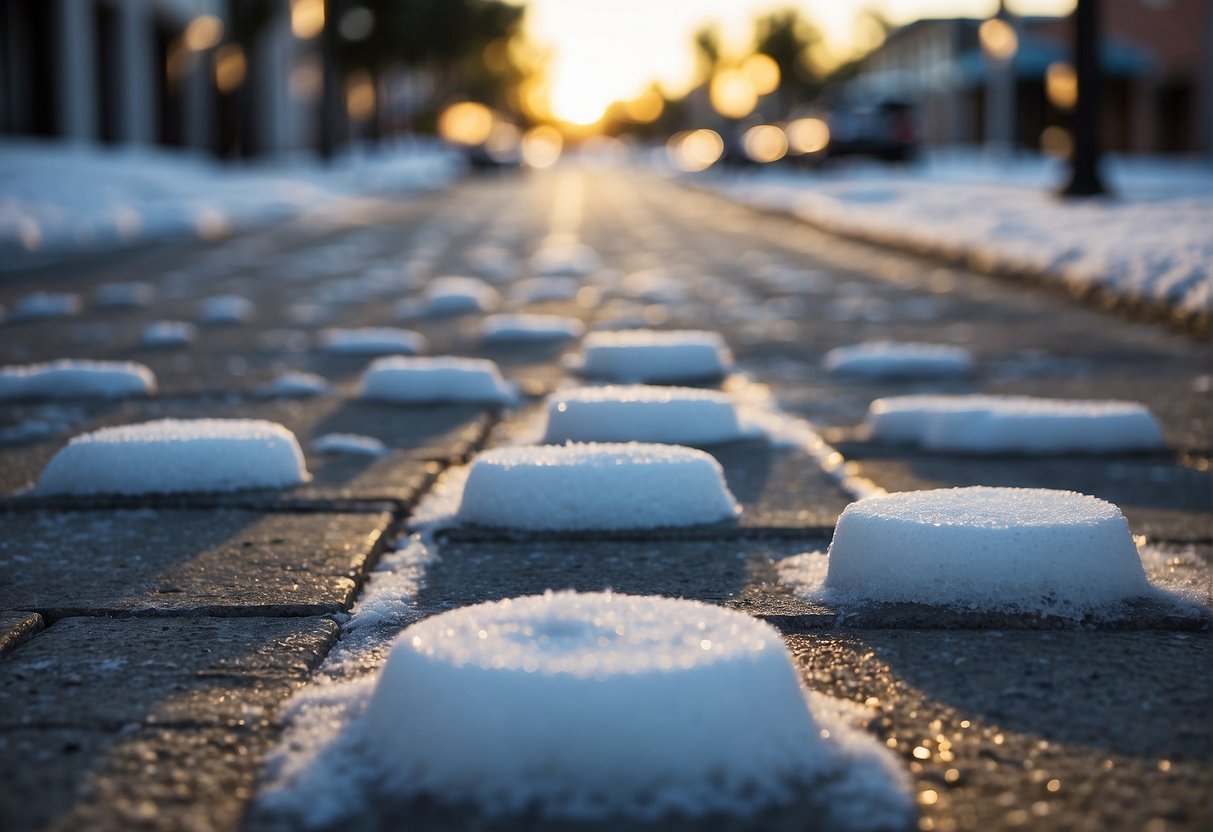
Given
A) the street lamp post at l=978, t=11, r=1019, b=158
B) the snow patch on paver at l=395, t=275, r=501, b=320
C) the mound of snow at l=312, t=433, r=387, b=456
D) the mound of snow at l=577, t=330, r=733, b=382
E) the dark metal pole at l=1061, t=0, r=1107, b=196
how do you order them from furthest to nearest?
the street lamp post at l=978, t=11, r=1019, b=158
the dark metal pole at l=1061, t=0, r=1107, b=196
the snow patch on paver at l=395, t=275, r=501, b=320
the mound of snow at l=577, t=330, r=733, b=382
the mound of snow at l=312, t=433, r=387, b=456

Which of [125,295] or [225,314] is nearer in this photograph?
[225,314]

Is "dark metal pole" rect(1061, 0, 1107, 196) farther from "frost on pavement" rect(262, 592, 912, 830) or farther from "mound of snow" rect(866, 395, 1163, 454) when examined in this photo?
"frost on pavement" rect(262, 592, 912, 830)

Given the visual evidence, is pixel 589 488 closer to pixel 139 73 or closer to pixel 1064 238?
pixel 1064 238

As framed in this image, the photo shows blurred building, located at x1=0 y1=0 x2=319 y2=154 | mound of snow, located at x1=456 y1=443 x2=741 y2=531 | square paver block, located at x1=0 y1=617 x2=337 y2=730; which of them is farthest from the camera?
blurred building, located at x1=0 y1=0 x2=319 y2=154

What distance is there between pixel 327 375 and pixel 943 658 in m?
2.87

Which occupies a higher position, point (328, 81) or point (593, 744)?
point (328, 81)

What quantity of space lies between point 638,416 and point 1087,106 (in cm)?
797

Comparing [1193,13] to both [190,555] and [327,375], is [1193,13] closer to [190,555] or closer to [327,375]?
[327,375]

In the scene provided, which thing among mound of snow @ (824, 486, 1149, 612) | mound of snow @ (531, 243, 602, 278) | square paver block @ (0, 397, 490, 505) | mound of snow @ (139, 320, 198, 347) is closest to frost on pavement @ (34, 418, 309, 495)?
square paver block @ (0, 397, 490, 505)

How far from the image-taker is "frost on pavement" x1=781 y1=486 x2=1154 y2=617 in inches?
67.4

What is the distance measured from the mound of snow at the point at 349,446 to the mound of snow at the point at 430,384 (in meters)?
0.62

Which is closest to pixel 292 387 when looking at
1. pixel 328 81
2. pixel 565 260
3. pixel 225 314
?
pixel 225 314

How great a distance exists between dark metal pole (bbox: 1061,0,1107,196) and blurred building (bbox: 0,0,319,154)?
1306 centimetres

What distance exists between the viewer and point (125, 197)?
1373cm
